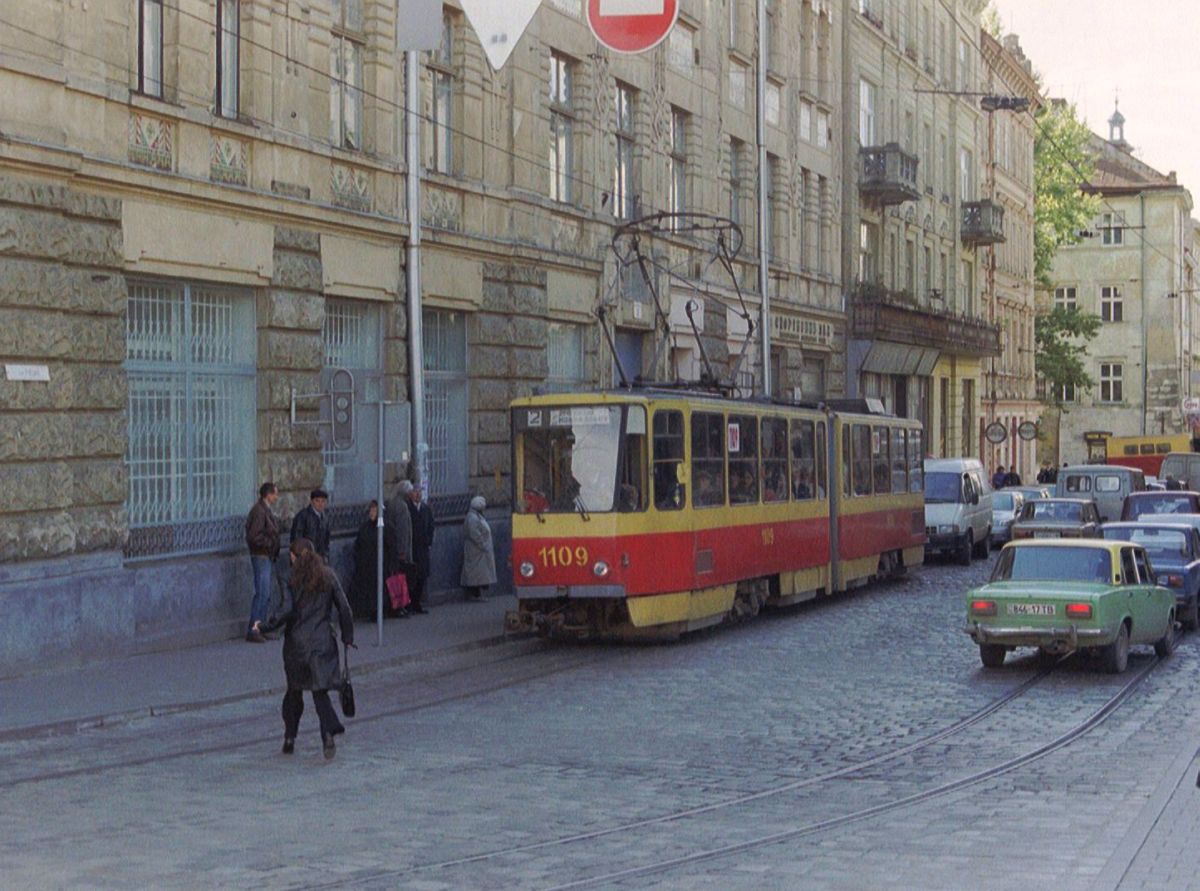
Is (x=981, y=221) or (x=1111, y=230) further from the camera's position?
(x=1111, y=230)

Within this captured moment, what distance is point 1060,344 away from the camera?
264 ft

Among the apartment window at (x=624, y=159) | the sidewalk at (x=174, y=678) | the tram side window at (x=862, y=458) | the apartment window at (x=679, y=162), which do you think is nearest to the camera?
the sidewalk at (x=174, y=678)

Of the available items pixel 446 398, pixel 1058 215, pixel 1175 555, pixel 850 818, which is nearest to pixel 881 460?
pixel 1175 555

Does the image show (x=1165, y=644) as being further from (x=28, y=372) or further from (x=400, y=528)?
(x=28, y=372)

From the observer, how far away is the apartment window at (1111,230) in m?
97.8

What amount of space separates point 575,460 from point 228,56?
6293mm

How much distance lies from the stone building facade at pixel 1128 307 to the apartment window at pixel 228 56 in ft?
256

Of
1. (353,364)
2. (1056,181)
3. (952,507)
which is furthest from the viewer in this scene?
(1056,181)

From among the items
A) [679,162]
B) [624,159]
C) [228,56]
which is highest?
[679,162]

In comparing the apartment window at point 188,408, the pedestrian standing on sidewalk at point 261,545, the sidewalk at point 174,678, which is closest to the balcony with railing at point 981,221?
the sidewalk at point 174,678

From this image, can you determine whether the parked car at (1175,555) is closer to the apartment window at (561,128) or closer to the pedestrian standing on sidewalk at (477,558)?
the pedestrian standing on sidewalk at (477,558)

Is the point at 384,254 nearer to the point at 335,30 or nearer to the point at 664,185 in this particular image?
the point at 335,30

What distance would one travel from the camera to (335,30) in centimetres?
2384

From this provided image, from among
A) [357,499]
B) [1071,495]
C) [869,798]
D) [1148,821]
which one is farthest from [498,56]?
[1071,495]
